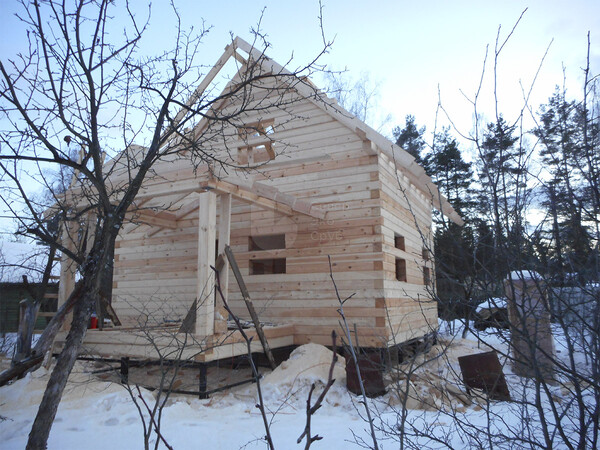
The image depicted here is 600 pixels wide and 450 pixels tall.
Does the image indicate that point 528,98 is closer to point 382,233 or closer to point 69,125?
point 69,125

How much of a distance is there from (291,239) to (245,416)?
13.9 ft

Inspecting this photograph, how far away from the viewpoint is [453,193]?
19469 millimetres

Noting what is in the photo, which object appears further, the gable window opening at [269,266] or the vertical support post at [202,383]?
the gable window opening at [269,266]

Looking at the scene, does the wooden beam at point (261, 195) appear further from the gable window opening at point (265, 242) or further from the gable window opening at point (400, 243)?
the gable window opening at point (400, 243)

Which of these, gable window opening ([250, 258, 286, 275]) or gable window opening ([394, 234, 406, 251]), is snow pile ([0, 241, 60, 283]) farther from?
gable window opening ([394, 234, 406, 251])

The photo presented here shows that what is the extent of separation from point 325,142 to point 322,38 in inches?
250

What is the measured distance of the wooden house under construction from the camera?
737cm

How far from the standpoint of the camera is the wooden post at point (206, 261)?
6.57 m

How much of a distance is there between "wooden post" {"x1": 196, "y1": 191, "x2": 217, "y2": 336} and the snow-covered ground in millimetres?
1157

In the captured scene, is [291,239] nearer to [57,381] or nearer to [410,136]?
[57,381]

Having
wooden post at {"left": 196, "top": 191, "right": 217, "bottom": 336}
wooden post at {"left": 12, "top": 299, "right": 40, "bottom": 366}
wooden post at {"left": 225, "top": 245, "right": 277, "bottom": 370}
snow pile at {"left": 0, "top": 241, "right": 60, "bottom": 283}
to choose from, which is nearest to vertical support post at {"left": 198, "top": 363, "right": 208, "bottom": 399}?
wooden post at {"left": 196, "top": 191, "right": 217, "bottom": 336}

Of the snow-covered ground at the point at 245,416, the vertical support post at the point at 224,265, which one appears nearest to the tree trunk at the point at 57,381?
the snow-covered ground at the point at 245,416

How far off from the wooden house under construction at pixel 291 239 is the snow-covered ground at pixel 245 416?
855mm

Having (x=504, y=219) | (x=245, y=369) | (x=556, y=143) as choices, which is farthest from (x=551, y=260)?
(x=245, y=369)
